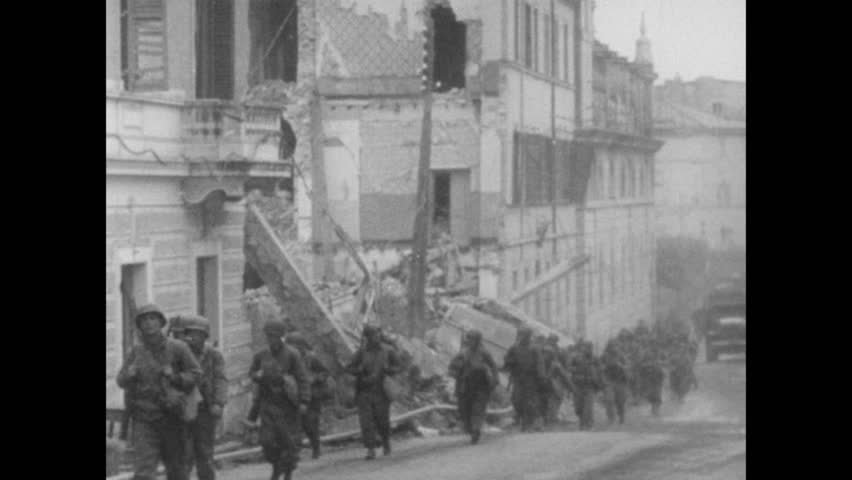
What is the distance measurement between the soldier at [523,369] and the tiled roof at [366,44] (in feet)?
4.01

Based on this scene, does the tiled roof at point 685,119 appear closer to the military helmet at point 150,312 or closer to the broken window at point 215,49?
the broken window at point 215,49

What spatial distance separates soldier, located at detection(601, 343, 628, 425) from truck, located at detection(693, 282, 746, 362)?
364mm

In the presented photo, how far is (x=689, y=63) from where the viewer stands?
8.27 metres

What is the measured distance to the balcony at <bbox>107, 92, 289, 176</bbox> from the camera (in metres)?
7.87

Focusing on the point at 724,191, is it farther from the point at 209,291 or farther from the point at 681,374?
the point at 209,291

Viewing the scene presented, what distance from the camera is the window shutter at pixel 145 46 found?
314 inches

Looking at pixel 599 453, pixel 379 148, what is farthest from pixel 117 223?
pixel 599 453

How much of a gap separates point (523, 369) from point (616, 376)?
411 mm

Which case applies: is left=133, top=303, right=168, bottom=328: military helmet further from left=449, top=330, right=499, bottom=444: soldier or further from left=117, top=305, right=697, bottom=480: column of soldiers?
left=449, top=330, right=499, bottom=444: soldier

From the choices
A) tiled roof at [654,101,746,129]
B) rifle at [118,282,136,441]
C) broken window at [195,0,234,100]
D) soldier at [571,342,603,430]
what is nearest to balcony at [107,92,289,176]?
broken window at [195,0,234,100]

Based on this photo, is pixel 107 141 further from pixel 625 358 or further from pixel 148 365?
pixel 625 358

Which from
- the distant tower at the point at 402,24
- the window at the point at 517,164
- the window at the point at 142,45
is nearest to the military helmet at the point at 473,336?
the window at the point at 517,164

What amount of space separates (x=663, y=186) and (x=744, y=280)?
0.53 meters
